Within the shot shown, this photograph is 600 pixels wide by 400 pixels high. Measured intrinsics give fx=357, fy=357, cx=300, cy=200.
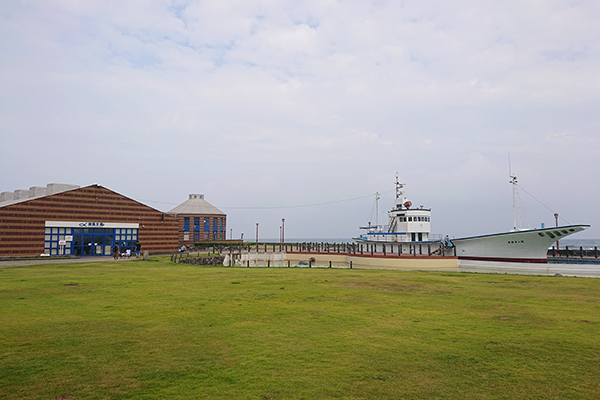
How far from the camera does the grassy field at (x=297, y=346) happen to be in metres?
5.43

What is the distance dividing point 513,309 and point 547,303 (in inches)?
76.1

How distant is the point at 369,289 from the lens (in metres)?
15.4

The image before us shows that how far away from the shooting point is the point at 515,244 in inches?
1566

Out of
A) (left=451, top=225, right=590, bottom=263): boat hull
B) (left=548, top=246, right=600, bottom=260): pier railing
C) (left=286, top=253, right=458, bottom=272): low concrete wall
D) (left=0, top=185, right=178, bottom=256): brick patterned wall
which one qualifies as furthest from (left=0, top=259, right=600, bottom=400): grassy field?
(left=548, top=246, right=600, bottom=260): pier railing

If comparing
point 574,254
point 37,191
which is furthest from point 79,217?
point 574,254

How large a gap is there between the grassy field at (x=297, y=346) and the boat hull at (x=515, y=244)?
92.9 feet

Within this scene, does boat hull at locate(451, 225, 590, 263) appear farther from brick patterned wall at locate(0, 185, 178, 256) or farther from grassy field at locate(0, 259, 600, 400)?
brick patterned wall at locate(0, 185, 178, 256)

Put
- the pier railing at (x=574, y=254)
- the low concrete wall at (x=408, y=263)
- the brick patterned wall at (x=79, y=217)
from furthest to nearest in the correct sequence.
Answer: the pier railing at (x=574, y=254)
the low concrete wall at (x=408, y=263)
the brick patterned wall at (x=79, y=217)

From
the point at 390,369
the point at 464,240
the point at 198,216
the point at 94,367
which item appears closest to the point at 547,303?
the point at 390,369

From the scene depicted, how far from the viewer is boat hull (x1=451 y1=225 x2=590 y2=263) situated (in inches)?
1478

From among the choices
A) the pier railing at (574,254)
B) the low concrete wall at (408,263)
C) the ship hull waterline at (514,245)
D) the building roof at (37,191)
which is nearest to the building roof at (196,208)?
the building roof at (37,191)

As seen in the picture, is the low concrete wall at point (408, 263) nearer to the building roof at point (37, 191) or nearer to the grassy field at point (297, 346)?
the grassy field at point (297, 346)

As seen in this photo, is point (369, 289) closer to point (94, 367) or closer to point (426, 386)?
point (426, 386)

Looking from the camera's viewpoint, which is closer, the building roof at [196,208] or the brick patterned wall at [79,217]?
the brick patterned wall at [79,217]
